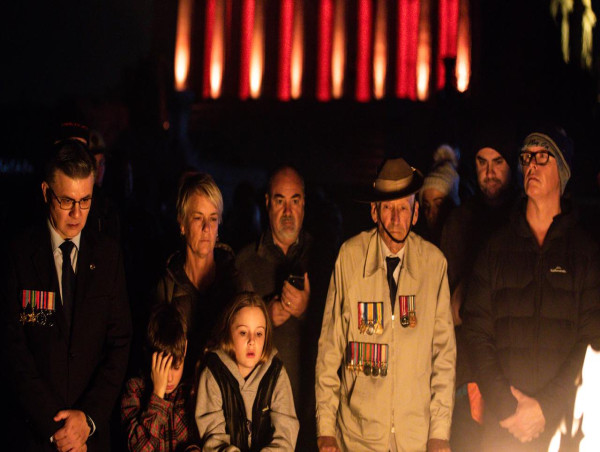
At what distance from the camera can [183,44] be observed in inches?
1123

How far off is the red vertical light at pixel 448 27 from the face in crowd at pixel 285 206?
2229cm

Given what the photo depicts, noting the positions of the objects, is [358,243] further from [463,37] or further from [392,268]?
[463,37]

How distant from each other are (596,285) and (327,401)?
1704 mm

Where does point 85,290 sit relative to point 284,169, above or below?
below

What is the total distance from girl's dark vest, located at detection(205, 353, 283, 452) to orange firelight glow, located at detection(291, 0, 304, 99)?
2470cm

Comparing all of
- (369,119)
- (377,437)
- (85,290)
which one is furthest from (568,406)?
(369,119)

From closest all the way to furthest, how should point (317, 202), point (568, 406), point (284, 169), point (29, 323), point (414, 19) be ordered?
point (29, 323), point (568, 406), point (284, 169), point (317, 202), point (414, 19)

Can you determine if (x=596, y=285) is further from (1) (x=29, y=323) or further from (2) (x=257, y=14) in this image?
(2) (x=257, y=14)

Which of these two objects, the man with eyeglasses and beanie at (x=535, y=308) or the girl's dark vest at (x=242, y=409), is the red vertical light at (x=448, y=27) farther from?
the girl's dark vest at (x=242, y=409)

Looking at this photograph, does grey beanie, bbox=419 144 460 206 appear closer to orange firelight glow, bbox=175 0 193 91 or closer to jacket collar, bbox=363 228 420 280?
jacket collar, bbox=363 228 420 280

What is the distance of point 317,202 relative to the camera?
7.50 meters

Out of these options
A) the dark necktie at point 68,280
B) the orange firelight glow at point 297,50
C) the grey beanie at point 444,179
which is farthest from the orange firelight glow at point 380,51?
the dark necktie at point 68,280

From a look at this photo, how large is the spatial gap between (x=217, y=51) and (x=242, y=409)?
1012 inches

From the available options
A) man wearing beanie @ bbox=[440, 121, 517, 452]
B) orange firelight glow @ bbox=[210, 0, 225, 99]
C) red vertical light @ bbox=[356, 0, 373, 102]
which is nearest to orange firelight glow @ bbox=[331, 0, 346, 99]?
red vertical light @ bbox=[356, 0, 373, 102]
